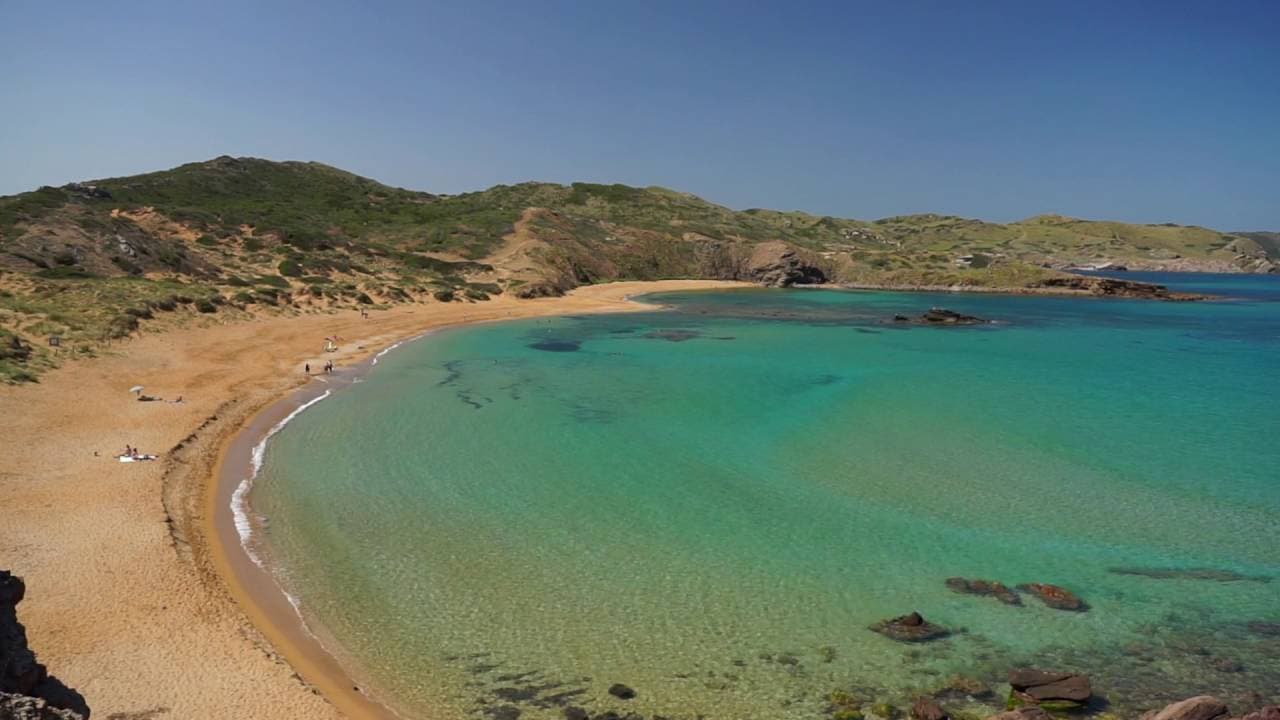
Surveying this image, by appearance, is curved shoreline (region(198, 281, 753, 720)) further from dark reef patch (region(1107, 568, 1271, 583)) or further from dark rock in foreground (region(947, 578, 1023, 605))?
dark reef patch (region(1107, 568, 1271, 583))

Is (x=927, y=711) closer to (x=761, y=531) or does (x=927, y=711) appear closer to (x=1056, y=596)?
(x=1056, y=596)

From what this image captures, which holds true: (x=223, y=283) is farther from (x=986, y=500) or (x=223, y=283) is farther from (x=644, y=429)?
(x=986, y=500)

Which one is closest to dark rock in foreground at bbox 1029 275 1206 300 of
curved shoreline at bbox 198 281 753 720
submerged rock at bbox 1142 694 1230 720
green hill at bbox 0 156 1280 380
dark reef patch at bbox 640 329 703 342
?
green hill at bbox 0 156 1280 380

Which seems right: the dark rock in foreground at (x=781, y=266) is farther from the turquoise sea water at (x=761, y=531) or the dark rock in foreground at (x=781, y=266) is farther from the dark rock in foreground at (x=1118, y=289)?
the turquoise sea water at (x=761, y=531)

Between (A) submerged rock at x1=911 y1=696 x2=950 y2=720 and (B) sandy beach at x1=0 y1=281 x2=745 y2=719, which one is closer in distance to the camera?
(A) submerged rock at x1=911 y1=696 x2=950 y2=720

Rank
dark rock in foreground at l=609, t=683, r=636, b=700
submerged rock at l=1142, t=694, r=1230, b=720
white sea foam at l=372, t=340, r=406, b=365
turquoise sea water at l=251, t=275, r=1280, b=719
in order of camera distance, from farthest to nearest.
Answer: white sea foam at l=372, t=340, r=406, b=365 < turquoise sea water at l=251, t=275, r=1280, b=719 < dark rock in foreground at l=609, t=683, r=636, b=700 < submerged rock at l=1142, t=694, r=1230, b=720
